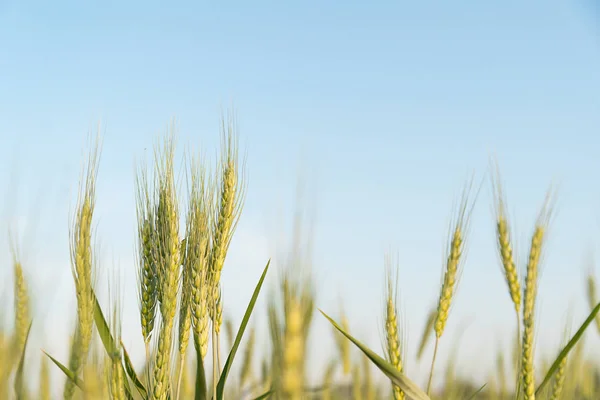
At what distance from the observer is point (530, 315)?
2125 mm

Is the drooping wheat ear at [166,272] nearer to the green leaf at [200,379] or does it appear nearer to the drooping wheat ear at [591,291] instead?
the green leaf at [200,379]

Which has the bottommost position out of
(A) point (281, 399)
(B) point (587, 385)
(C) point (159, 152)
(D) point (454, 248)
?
(B) point (587, 385)

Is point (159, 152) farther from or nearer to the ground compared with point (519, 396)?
farther from the ground

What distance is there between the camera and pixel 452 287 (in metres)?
2.29

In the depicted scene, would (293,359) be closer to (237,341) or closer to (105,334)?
(237,341)

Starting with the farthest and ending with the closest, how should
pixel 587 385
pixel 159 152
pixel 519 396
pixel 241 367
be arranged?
1. pixel 587 385
2. pixel 241 367
3. pixel 159 152
4. pixel 519 396

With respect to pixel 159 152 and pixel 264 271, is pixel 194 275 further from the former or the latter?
pixel 159 152

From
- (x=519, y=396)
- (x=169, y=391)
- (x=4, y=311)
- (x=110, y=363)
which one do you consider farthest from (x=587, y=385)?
(x=4, y=311)

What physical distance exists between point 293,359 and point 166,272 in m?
0.86

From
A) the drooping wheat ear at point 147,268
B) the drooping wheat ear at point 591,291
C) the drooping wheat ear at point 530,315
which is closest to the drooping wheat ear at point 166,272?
the drooping wheat ear at point 147,268

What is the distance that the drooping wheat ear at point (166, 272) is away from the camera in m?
1.97

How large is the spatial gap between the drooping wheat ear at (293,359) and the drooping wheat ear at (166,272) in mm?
729

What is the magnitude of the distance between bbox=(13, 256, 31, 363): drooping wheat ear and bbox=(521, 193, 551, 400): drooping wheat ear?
1652 mm

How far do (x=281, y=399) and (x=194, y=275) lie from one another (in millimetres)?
872
